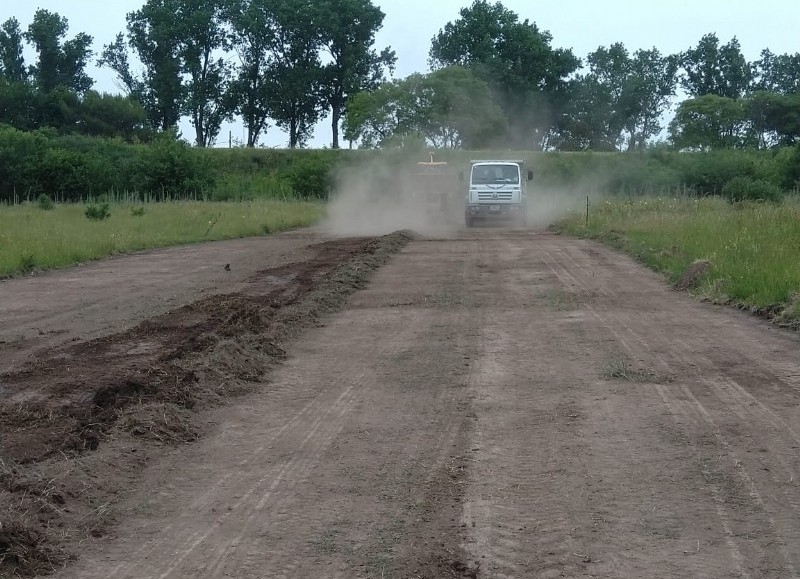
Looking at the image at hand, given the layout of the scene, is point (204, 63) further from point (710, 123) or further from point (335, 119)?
point (710, 123)

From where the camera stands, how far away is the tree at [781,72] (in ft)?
347

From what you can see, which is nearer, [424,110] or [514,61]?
[424,110]

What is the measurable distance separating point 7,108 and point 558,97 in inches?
2065

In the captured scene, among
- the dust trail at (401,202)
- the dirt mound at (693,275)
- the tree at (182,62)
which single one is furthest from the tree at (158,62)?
the dirt mound at (693,275)

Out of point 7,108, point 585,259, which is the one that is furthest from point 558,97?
point 585,259

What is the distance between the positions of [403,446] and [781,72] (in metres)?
111

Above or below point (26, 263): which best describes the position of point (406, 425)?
above

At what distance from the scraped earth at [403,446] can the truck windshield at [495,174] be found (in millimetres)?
23836

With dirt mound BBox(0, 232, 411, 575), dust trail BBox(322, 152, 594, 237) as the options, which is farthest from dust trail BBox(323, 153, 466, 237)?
dirt mound BBox(0, 232, 411, 575)

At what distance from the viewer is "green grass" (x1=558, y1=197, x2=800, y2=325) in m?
13.9

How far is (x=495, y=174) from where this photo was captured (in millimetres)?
36938

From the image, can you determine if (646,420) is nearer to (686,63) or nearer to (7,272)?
(7,272)

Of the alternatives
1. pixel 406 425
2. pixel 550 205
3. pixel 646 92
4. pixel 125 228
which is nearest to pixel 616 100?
pixel 646 92

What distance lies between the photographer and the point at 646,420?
7.70 m
